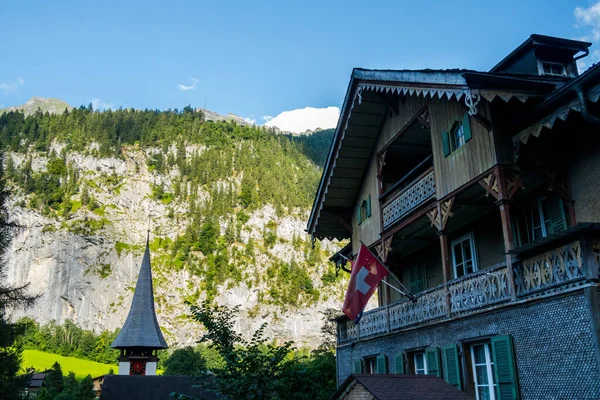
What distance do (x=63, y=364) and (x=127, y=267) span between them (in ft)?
114

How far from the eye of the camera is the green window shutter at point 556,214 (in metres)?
11.7

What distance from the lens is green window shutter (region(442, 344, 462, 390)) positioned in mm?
12227

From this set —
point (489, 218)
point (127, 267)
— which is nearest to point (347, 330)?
point (489, 218)

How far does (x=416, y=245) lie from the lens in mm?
18328

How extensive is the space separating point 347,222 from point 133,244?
4317 inches

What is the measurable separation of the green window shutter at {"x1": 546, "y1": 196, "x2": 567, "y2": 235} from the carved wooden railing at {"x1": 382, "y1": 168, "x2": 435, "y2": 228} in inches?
122

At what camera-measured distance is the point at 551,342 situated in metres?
9.38

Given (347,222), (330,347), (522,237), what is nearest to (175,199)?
(330,347)

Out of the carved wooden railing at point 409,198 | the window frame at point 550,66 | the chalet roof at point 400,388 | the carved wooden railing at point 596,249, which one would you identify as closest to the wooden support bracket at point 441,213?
the carved wooden railing at point 409,198

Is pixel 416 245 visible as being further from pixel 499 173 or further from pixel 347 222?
pixel 499 173

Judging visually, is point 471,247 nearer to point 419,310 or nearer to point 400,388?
point 419,310

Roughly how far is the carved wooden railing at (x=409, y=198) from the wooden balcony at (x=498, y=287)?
8.38 ft

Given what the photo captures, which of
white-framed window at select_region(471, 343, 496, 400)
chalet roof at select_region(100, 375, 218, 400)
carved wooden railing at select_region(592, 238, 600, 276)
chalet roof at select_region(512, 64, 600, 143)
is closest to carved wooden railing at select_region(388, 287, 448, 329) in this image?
white-framed window at select_region(471, 343, 496, 400)

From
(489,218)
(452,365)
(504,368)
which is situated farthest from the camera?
(489,218)
